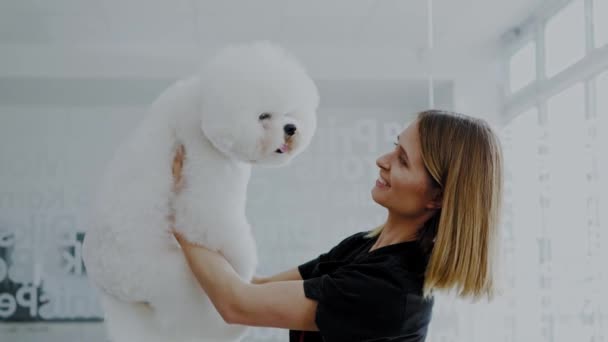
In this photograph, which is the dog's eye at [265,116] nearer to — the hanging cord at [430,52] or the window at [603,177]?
the window at [603,177]

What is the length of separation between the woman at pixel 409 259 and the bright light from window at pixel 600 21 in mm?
1969

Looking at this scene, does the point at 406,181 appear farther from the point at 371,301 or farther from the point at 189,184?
the point at 189,184

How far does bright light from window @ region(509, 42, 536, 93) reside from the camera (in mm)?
3709

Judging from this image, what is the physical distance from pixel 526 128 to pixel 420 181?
2343mm

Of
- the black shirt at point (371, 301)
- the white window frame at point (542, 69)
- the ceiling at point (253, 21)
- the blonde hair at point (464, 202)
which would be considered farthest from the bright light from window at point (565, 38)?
the black shirt at point (371, 301)

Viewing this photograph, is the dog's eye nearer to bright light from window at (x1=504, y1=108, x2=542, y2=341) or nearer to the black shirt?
the black shirt

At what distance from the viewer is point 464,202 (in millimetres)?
1176

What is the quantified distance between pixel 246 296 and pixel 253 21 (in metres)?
2.40

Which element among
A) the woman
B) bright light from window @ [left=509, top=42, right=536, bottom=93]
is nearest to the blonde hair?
the woman

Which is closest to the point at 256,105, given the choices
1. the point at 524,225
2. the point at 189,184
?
the point at 189,184

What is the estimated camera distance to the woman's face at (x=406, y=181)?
1.21m

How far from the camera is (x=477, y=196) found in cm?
118

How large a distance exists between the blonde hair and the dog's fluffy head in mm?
230

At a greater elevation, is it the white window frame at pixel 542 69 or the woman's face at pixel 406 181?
the white window frame at pixel 542 69
